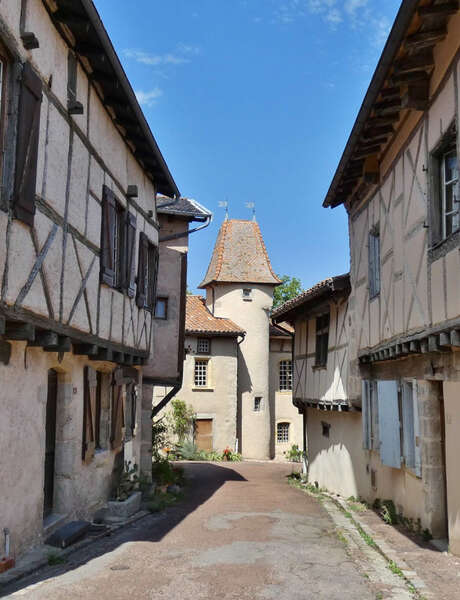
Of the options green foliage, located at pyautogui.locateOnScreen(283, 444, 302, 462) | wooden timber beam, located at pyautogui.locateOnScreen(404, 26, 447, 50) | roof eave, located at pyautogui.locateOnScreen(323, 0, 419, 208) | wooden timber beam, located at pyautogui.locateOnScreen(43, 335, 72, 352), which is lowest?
green foliage, located at pyautogui.locateOnScreen(283, 444, 302, 462)

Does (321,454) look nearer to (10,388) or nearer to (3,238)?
(10,388)

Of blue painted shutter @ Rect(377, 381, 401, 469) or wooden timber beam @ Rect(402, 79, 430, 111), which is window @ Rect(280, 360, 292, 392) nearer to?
blue painted shutter @ Rect(377, 381, 401, 469)

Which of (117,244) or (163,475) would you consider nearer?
(117,244)

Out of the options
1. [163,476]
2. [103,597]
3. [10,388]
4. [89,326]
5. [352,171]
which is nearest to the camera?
[103,597]

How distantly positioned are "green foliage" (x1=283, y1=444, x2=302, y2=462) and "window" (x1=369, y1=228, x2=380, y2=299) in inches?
655

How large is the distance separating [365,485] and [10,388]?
779 centimetres

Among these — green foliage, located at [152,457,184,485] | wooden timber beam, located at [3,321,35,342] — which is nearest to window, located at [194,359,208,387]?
green foliage, located at [152,457,184,485]

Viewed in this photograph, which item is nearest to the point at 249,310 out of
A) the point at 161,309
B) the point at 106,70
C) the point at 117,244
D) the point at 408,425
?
the point at 161,309

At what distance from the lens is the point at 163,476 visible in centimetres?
1430

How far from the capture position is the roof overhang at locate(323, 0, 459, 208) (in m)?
6.46

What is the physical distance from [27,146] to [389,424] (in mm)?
6578

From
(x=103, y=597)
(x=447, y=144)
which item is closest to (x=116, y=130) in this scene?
(x=447, y=144)

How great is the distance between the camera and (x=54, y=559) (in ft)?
Result: 21.4

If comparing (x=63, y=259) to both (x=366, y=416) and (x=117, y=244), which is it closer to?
(x=117, y=244)
